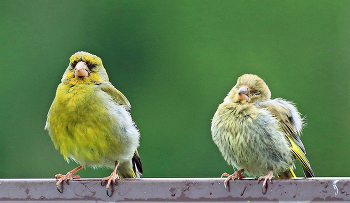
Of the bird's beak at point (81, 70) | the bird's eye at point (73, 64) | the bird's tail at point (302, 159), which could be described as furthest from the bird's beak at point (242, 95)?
the bird's eye at point (73, 64)

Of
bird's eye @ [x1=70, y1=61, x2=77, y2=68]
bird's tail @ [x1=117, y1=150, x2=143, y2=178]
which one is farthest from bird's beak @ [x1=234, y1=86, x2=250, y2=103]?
bird's eye @ [x1=70, y1=61, x2=77, y2=68]

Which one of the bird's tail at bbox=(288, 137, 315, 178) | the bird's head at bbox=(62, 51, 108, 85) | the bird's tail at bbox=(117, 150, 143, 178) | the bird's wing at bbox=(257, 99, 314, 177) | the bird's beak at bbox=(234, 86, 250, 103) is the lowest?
the bird's tail at bbox=(117, 150, 143, 178)

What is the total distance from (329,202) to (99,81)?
2.05 m

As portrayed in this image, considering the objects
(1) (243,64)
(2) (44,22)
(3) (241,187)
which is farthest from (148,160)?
(3) (241,187)

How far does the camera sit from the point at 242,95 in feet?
14.5

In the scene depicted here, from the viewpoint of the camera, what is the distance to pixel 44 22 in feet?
36.6

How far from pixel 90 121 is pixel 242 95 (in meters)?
1.08

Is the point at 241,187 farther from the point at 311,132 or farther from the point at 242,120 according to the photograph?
the point at 311,132

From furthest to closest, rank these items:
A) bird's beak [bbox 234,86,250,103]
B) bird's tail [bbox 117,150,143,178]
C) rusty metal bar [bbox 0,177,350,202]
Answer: bird's tail [bbox 117,150,143,178]
bird's beak [bbox 234,86,250,103]
rusty metal bar [bbox 0,177,350,202]

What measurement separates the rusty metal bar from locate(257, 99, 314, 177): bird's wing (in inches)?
33.5

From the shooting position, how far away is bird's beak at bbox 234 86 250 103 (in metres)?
4.41

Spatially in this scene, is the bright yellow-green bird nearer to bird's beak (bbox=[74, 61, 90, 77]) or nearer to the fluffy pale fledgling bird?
bird's beak (bbox=[74, 61, 90, 77])

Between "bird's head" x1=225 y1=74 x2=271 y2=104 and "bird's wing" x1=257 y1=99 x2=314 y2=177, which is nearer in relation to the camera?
"bird's wing" x1=257 y1=99 x2=314 y2=177

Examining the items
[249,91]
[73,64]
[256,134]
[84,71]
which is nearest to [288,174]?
[256,134]
